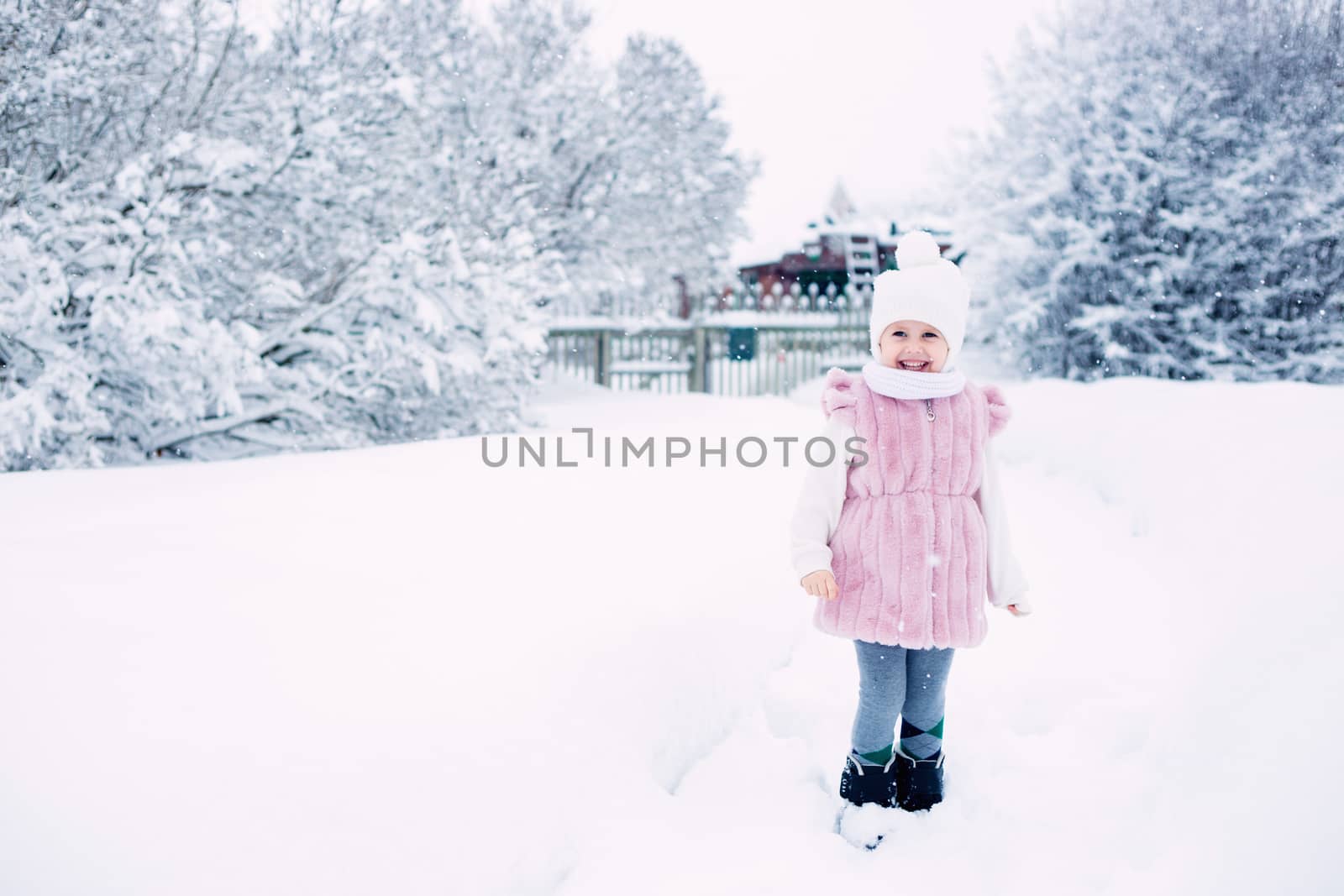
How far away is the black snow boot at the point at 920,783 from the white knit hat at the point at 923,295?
3.60 feet

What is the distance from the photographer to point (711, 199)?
1500 centimetres

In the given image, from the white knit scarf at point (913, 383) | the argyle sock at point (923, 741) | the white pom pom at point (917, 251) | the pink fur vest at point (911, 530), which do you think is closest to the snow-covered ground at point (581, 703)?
the argyle sock at point (923, 741)

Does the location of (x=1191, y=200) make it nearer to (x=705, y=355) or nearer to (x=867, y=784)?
(x=705, y=355)

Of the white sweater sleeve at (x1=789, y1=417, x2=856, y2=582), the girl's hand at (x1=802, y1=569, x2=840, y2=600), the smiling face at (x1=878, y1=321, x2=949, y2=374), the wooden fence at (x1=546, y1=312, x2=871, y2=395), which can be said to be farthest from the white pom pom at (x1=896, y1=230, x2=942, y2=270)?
the wooden fence at (x1=546, y1=312, x2=871, y2=395)

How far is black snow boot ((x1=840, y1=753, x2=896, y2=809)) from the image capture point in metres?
2.19

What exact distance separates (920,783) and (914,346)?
1213 mm

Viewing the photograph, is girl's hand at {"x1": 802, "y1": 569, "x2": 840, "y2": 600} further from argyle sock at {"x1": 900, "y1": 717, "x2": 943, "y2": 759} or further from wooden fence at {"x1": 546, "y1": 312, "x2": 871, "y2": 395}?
wooden fence at {"x1": 546, "y1": 312, "x2": 871, "y2": 395}

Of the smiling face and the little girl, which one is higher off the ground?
the smiling face

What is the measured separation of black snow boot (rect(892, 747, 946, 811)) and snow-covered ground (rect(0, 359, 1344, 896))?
6cm

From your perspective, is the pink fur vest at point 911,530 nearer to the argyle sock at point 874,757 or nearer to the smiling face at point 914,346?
the smiling face at point 914,346

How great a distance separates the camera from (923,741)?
7.36 ft

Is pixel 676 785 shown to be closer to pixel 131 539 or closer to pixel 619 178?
pixel 131 539

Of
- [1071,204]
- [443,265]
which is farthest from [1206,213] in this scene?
[443,265]

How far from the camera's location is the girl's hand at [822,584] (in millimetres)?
1994
